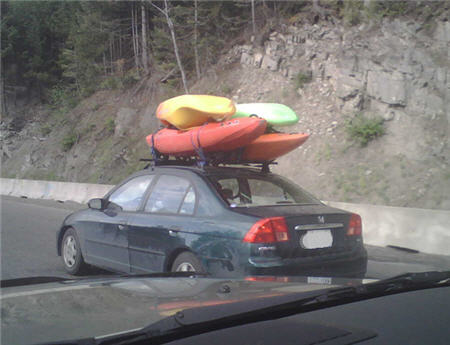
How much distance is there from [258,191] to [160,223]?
115cm

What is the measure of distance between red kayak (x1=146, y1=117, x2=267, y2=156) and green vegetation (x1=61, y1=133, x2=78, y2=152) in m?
21.9

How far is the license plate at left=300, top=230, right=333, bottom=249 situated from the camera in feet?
15.2

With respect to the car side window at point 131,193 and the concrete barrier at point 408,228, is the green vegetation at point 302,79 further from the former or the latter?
the car side window at point 131,193

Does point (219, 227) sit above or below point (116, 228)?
above

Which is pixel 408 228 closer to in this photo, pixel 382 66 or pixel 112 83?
pixel 382 66

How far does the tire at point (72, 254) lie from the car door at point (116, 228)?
31cm

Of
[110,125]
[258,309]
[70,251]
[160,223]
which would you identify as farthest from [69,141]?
[258,309]

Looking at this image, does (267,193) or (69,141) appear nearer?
(267,193)

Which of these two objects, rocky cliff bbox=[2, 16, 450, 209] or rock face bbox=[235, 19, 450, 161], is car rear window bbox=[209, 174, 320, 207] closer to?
rocky cliff bbox=[2, 16, 450, 209]

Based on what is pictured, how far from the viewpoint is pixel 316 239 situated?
471 centimetres

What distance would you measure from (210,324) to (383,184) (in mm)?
11816

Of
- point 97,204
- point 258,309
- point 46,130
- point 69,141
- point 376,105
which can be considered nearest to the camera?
point 258,309

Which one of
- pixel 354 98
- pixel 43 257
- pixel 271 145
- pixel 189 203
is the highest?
pixel 354 98

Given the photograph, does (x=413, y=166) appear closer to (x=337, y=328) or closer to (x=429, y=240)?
(x=429, y=240)
